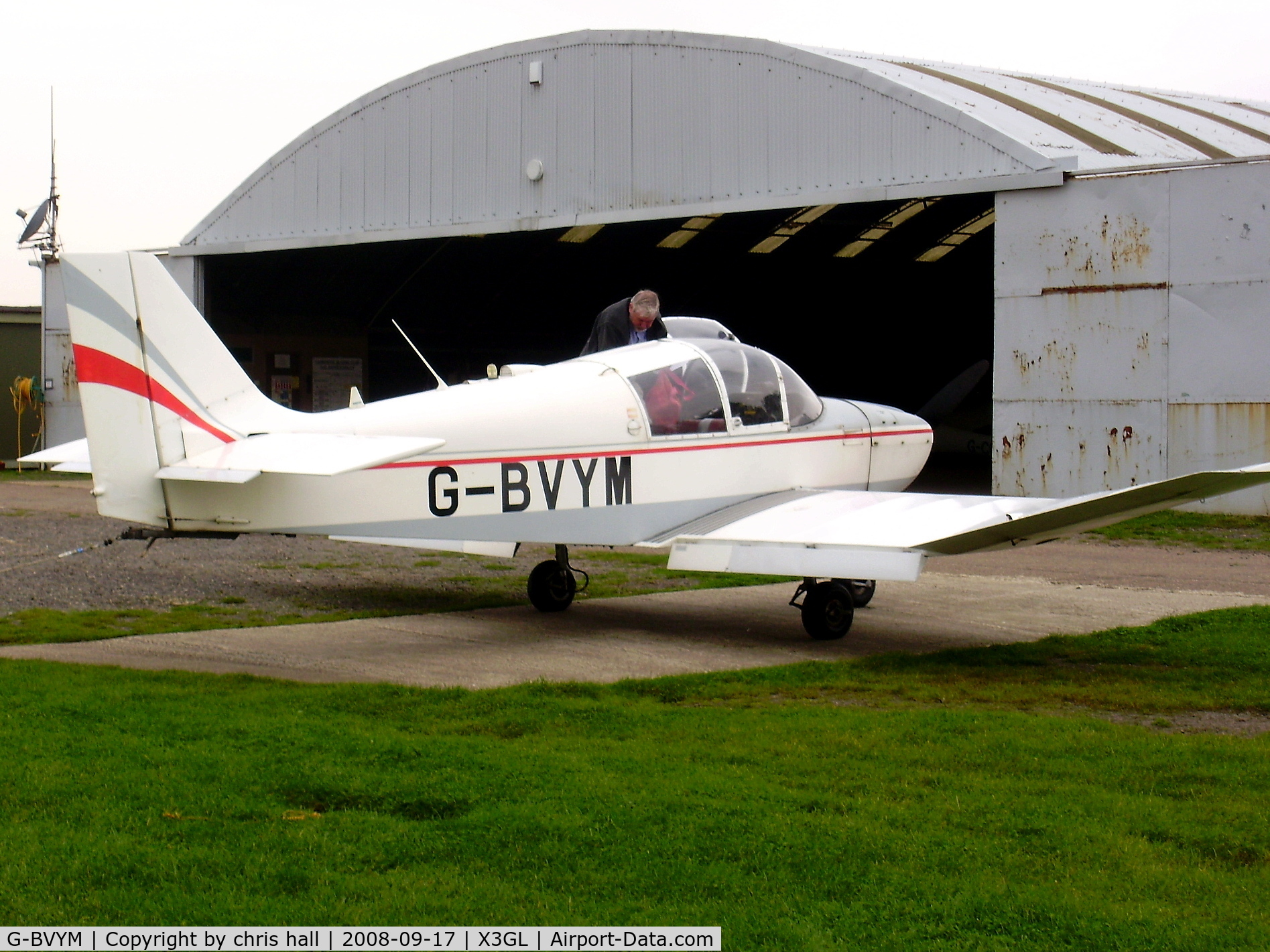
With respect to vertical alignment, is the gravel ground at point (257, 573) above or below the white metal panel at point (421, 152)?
below

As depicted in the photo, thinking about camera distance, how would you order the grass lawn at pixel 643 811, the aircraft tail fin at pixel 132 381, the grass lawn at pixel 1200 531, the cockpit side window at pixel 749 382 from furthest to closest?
1. the grass lawn at pixel 1200 531
2. the cockpit side window at pixel 749 382
3. the aircraft tail fin at pixel 132 381
4. the grass lawn at pixel 643 811

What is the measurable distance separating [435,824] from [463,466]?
385cm

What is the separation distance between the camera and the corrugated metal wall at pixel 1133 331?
15.3 m

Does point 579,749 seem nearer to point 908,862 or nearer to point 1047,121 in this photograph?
point 908,862

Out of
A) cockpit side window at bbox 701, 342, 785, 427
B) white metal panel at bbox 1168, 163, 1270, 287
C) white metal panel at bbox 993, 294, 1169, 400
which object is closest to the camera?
cockpit side window at bbox 701, 342, 785, 427

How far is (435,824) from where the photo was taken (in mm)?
4402

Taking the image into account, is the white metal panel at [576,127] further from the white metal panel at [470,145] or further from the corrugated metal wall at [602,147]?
the white metal panel at [470,145]

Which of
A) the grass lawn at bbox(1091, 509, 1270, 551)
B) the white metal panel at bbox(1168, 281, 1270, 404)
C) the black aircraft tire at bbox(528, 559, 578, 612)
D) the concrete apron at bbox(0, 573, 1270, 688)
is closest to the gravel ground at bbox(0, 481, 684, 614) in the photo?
the black aircraft tire at bbox(528, 559, 578, 612)

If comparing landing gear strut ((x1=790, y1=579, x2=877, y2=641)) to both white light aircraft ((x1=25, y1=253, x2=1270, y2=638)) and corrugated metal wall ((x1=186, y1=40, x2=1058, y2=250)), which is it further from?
corrugated metal wall ((x1=186, y1=40, x2=1058, y2=250))

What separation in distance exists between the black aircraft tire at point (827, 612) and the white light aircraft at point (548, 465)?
1 centimetres

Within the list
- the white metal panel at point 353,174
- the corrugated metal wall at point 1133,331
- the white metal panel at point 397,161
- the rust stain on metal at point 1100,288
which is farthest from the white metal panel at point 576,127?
the rust stain on metal at point 1100,288

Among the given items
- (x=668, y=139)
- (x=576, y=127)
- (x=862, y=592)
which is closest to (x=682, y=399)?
(x=862, y=592)

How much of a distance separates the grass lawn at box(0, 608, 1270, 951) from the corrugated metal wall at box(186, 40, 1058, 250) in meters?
11.8

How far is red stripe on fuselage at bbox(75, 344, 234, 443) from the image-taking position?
7.12m
